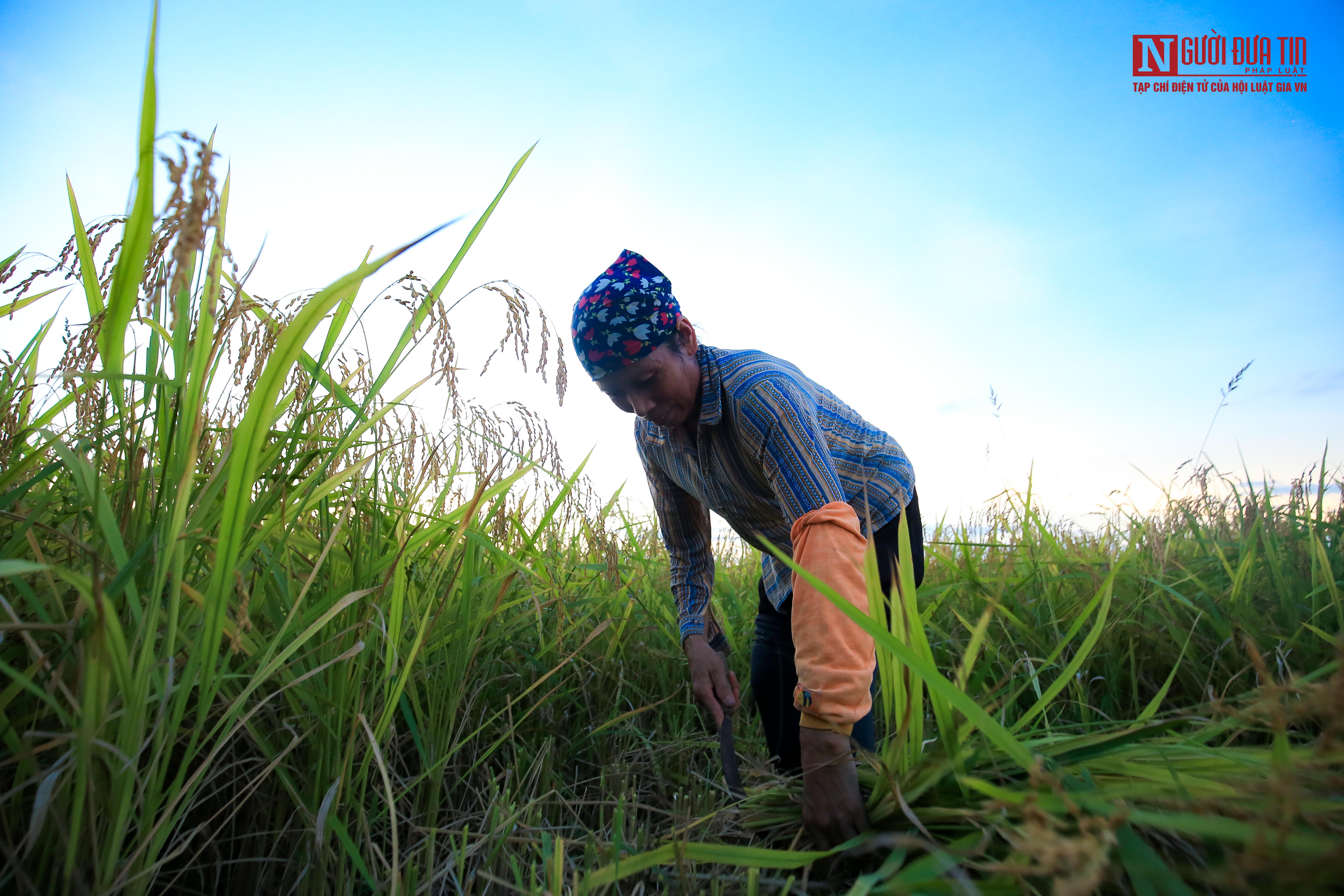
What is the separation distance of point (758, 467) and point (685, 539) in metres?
0.68

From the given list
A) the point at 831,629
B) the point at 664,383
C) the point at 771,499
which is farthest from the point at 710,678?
the point at 664,383

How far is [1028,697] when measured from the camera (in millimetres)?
2217

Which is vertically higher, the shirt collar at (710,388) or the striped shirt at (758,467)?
the shirt collar at (710,388)

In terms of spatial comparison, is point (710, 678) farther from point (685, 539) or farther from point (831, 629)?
point (831, 629)

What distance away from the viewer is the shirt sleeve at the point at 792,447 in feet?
5.10

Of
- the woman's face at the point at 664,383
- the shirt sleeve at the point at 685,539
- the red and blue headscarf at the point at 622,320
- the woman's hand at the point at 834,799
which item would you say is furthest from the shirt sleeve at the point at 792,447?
the shirt sleeve at the point at 685,539

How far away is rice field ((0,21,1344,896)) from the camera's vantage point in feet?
2.56

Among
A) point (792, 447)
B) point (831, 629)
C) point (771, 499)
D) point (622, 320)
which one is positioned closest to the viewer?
point (831, 629)

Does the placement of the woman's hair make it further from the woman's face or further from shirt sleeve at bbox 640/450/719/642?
shirt sleeve at bbox 640/450/719/642

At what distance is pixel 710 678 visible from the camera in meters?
1.99

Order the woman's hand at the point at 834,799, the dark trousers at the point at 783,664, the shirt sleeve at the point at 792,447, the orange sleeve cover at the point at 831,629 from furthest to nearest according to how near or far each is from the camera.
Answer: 1. the dark trousers at the point at 783,664
2. the shirt sleeve at the point at 792,447
3. the orange sleeve cover at the point at 831,629
4. the woman's hand at the point at 834,799

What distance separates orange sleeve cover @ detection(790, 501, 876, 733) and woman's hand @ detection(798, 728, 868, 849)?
68 millimetres

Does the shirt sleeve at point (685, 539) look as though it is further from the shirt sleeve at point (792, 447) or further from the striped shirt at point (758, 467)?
the shirt sleeve at point (792, 447)

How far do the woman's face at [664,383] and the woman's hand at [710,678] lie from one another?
713 mm
